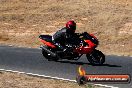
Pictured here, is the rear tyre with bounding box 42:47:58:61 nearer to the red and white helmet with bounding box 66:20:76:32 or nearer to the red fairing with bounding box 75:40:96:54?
the red fairing with bounding box 75:40:96:54

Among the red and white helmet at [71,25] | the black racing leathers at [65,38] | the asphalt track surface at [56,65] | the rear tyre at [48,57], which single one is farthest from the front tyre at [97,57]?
the rear tyre at [48,57]

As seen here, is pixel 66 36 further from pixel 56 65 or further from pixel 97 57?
pixel 97 57

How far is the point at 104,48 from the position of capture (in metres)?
27.8

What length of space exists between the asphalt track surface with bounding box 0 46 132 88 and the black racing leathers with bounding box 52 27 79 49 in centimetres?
84

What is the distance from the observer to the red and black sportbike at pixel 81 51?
19.3m

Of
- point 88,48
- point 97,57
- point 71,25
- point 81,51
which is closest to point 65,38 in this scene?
point 71,25

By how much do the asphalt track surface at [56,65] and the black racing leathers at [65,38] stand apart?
84cm

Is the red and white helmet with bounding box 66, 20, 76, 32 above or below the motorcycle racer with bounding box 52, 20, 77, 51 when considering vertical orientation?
above

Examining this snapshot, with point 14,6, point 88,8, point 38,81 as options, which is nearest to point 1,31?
point 14,6

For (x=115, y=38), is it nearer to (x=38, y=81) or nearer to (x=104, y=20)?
(x=104, y=20)

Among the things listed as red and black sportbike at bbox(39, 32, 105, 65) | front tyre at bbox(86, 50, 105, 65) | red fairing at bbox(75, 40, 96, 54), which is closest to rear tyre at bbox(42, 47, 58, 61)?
red and black sportbike at bbox(39, 32, 105, 65)

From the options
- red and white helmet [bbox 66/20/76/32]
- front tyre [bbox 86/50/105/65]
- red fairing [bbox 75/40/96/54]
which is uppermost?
red and white helmet [bbox 66/20/76/32]

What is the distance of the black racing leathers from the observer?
778 inches

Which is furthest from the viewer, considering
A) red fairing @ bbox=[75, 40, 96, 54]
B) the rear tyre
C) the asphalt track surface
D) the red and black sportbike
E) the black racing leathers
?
the rear tyre
